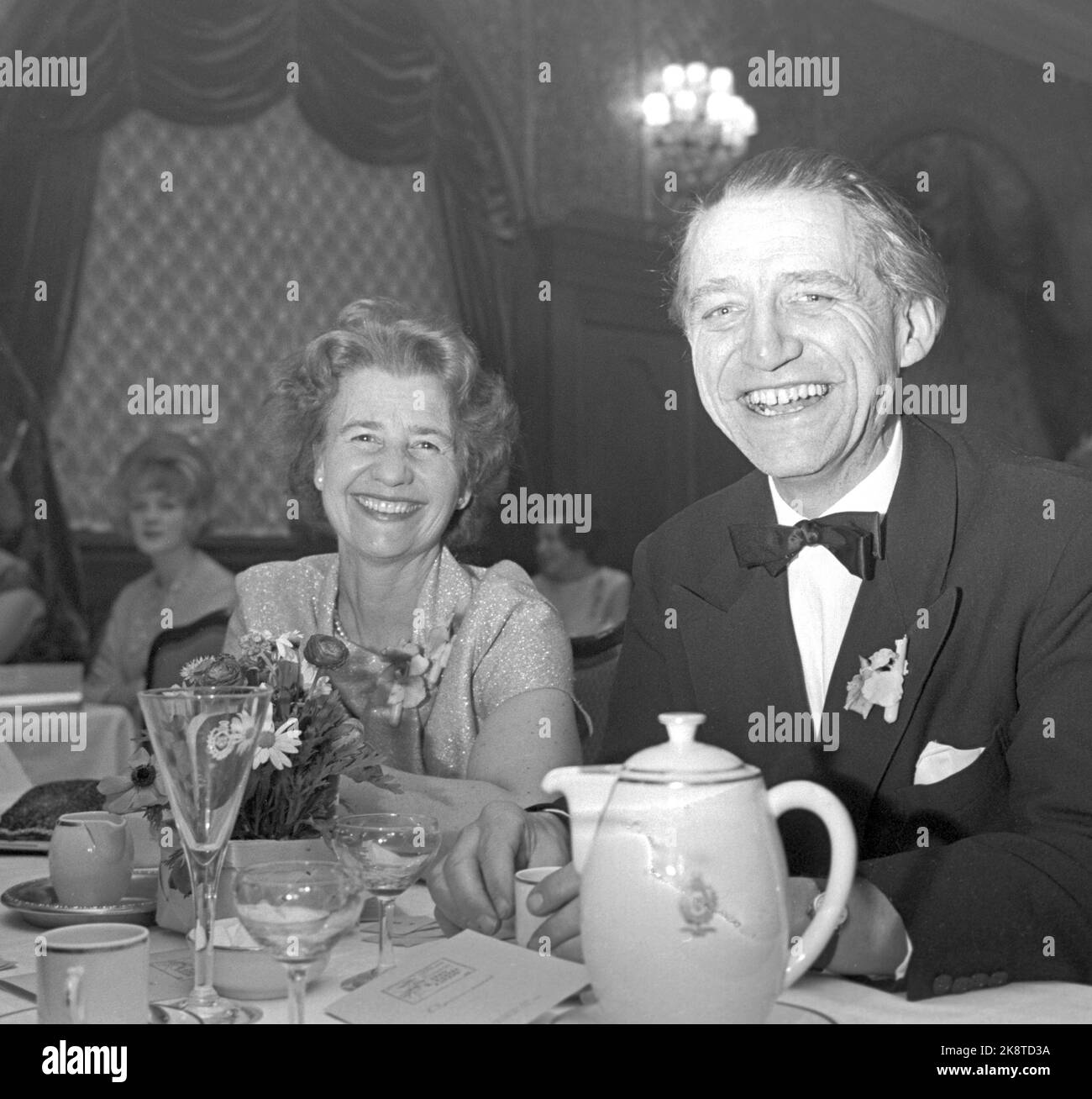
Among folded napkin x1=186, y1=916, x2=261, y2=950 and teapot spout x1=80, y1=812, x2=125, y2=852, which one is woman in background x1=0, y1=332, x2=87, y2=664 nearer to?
teapot spout x1=80, y1=812, x2=125, y2=852

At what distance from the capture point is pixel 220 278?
455cm

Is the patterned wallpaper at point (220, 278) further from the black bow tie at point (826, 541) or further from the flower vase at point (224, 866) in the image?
the flower vase at point (224, 866)

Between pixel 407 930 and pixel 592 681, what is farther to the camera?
pixel 592 681

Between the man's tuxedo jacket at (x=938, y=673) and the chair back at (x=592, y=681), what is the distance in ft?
1.24

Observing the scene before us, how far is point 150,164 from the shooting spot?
4520 millimetres

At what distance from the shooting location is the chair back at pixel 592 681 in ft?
6.16

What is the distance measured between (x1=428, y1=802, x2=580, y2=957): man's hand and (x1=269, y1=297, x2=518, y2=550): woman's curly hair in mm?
929

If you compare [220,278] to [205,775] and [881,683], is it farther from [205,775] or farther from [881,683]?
[205,775]

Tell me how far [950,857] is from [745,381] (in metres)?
0.62

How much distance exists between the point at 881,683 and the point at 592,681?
27.7 inches

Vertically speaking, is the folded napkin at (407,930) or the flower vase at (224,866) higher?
the flower vase at (224,866)

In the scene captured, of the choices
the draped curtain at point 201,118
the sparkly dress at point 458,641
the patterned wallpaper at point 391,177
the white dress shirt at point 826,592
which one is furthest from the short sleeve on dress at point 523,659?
the patterned wallpaper at point 391,177

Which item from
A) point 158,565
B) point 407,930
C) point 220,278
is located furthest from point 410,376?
point 220,278
